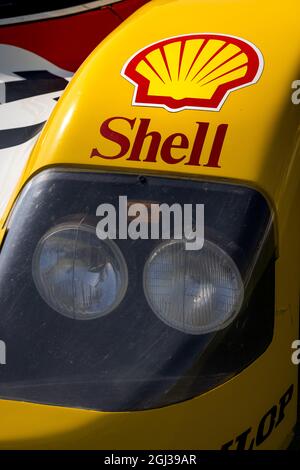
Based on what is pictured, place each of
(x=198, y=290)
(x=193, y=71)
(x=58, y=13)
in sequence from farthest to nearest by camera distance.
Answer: (x=58, y=13), (x=193, y=71), (x=198, y=290)

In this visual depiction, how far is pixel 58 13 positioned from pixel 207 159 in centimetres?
94

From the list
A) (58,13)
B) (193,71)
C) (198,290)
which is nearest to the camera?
(198,290)

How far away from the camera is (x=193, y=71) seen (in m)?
1.63

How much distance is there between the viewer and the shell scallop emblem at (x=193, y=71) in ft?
5.22

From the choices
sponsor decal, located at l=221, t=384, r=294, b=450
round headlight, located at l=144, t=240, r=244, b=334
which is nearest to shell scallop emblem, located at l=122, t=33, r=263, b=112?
round headlight, located at l=144, t=240, r=244, b=334

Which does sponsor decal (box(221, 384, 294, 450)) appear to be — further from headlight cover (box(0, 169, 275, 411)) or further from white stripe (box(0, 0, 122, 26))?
white stripe (box(0, 0, 122, 26))

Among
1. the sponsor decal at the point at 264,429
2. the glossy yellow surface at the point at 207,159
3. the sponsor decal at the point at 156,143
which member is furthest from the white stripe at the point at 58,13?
the sponsor decal at the point at 264,429

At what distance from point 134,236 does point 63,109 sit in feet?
1.01

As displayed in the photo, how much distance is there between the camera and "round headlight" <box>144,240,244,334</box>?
→ 1.47 m

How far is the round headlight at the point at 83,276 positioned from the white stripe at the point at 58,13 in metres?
0.93

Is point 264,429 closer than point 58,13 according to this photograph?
Yes

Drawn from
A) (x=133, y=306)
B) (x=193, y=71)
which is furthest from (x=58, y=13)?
(x=133, y=306)

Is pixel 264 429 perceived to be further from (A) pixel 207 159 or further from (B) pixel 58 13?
(B) pixel 58 13

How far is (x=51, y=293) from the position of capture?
152 centimetres
